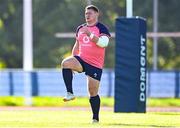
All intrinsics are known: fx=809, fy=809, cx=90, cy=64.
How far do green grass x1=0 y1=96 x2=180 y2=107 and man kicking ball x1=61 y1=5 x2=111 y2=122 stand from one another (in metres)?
12.6

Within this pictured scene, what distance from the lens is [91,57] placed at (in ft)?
43.1

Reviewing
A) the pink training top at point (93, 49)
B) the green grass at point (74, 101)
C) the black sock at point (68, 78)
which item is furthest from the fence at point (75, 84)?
the black sock at point (68, 78)

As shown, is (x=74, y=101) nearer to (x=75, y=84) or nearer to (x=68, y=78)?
(x=75, y=84)

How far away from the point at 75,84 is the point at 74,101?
22.2 inches

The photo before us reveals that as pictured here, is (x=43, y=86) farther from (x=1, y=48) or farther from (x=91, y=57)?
(x=1, y=48)

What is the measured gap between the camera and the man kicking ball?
42.6 feet

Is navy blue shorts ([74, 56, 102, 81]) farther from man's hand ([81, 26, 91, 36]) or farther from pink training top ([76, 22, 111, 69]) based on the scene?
man's hand ([81, 26, 91, 36])

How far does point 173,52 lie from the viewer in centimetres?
4472

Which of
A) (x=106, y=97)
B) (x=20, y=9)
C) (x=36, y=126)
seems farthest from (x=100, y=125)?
(x=20, y=9)

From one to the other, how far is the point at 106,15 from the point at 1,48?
7.43 m

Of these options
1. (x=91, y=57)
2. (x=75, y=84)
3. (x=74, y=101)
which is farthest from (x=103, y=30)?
(x=74, y=101)

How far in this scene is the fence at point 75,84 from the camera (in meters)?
26.5

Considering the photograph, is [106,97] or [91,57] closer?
[91,57]

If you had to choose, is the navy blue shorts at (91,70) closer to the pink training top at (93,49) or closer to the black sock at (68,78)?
the pink training top at (93,49)
